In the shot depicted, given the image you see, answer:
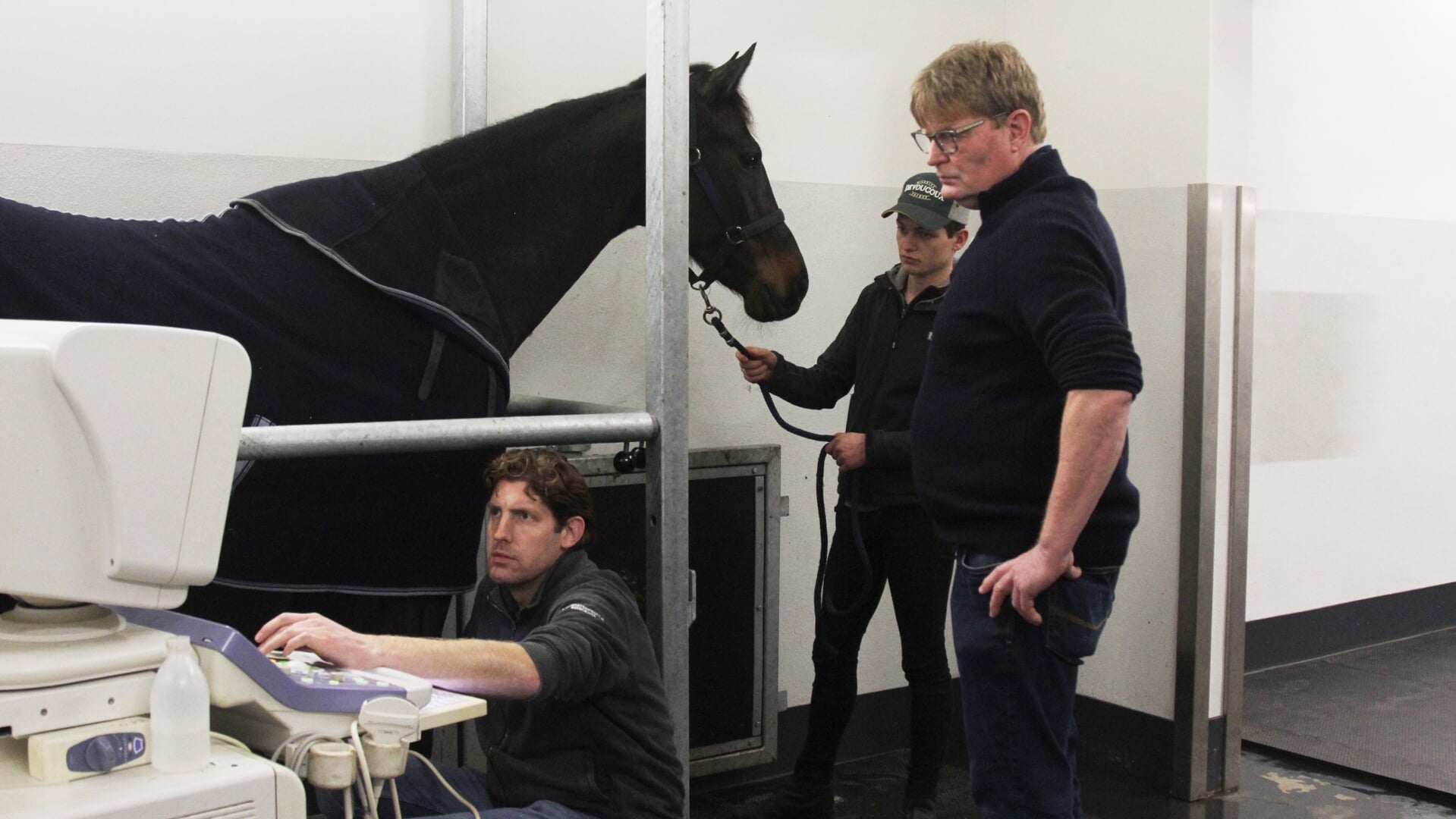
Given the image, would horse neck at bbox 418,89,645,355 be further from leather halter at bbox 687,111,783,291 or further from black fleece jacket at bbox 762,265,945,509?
black fleece jacket at bbox 762,265,945,509

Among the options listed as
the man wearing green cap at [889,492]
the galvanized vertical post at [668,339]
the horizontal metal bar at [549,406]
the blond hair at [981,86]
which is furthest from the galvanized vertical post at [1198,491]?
the galvanized vertical post at [668,339]

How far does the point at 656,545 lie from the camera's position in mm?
1864

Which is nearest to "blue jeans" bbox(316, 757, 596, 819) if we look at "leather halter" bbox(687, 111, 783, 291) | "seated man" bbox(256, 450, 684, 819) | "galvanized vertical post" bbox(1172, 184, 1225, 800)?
"seated man" bbox(256, 450, 684, 819)

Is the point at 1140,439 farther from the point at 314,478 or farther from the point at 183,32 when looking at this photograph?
the point at 183,32

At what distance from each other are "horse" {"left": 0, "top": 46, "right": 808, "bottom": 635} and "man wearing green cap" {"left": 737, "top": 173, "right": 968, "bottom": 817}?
537mm

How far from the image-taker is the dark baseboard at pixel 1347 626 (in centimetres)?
397

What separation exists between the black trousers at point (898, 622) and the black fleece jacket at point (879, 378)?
0.22 feet

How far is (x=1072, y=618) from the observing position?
65.1 inches

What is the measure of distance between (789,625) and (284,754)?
6.69ft

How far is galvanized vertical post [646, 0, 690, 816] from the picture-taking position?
182cm

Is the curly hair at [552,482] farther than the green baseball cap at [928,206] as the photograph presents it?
No

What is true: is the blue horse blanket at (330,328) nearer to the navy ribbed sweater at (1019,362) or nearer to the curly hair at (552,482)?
the curly hair at (552,482)

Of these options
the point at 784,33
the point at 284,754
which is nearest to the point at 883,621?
the point at 784,33

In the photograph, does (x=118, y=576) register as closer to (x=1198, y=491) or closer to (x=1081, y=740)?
(x=1198, y=491)
